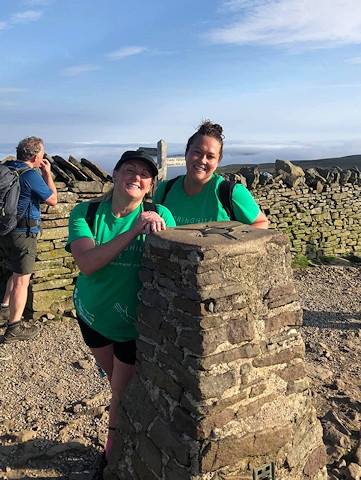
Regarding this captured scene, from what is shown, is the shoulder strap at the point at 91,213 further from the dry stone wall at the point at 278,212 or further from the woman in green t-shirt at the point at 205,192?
the dry stone wall at the point at 278,212

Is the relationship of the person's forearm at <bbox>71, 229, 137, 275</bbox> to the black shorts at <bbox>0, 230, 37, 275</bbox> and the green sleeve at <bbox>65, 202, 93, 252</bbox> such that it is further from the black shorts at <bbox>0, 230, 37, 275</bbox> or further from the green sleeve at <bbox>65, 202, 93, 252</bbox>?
the black shorts at <bbox>0, 230, 37, 275</bbox>

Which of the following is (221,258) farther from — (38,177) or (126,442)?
(38,177)

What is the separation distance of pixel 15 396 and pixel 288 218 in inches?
321

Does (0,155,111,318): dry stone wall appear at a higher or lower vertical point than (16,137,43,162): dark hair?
lower

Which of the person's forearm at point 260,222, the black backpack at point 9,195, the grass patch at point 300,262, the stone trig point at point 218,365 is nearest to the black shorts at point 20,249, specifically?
the black backpack at point 9,195

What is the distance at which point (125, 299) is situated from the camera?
296cm

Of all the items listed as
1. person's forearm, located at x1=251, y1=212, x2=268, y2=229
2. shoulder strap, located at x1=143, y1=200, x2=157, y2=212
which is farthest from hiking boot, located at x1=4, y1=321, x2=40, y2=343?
person's forearm, located at x1=251, y1=212, x2=268, y2=229

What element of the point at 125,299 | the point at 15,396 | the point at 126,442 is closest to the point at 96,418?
the point at 15,396

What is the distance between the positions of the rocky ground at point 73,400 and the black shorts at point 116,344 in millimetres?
1270

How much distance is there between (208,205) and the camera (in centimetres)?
337

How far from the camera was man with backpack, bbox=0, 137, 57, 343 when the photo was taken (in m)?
5.59

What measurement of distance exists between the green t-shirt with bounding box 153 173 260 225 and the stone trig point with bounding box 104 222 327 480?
28 cm

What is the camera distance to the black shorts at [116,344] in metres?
3.07

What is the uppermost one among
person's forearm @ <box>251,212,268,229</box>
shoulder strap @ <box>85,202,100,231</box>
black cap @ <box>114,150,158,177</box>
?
black cap @ <box>114,150,158,177</box>
